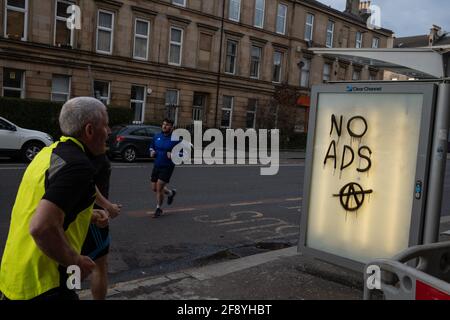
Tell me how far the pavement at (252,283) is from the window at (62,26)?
21972 millimetres

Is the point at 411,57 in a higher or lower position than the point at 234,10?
lower

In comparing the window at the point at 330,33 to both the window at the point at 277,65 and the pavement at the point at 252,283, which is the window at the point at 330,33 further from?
the pavement at the point at 252,283

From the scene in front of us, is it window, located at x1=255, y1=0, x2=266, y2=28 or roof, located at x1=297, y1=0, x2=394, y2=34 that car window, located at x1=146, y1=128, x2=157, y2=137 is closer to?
window, located at x1=255, y1=0, x2=266, y2=28

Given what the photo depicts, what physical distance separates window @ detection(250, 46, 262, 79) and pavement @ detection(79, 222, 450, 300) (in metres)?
30.4

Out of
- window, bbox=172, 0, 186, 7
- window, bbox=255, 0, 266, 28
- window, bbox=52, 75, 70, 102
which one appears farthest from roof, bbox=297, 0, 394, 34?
window, bbox=52, 75, 70, 102

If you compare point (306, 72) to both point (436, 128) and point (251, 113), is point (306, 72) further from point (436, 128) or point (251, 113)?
point (436, 128)

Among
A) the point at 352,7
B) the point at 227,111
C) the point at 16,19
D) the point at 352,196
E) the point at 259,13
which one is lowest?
the point at 352,196

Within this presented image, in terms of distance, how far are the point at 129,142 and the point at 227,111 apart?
1565 centimetres

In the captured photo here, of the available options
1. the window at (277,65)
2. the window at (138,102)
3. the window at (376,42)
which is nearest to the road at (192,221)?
the window at (138,102)

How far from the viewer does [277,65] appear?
3725 centimetres

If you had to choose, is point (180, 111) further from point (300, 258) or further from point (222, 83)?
point (300, 258)

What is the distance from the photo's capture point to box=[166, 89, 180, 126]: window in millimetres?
29766

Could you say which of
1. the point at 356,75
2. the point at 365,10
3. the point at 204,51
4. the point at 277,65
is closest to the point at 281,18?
the point at 277,65
